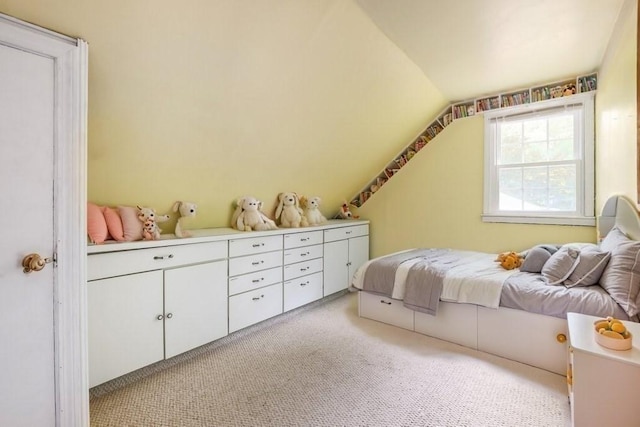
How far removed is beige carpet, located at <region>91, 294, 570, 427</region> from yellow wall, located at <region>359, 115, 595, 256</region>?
1539 mm

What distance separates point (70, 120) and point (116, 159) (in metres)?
0.83

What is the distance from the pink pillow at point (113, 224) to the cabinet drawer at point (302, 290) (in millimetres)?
1471

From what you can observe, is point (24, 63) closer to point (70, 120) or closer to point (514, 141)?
point (70, 120)

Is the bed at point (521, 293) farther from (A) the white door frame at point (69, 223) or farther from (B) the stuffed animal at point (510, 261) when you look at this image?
(A) the white door frame at point (69, 223)

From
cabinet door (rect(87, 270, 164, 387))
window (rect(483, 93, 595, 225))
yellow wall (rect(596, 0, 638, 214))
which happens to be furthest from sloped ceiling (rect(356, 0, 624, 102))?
cabinet door (rect(87, 270, 164, 387))

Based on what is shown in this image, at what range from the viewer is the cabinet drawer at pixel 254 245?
8.29 ft

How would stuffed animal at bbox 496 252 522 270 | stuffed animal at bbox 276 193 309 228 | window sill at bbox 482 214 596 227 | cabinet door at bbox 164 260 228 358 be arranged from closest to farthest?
cabinet door at bbox 164 260 228 358, stuffed animal at bbox 496 252 522 270, window sill at bbox 482 214 596 227, stuffed animal at bbox 276 193 309 228

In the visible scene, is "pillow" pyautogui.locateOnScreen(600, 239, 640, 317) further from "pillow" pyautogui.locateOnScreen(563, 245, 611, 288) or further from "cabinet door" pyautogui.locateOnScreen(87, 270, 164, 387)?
"cabinet door" pyautogui.locateOnScreen(87, 270, 164, 387)

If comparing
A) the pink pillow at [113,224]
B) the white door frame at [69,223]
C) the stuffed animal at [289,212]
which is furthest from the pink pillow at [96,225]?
the stuffed animal at [289,212]

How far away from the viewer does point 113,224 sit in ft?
6.55

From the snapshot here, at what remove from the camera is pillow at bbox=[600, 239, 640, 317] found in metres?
1.75

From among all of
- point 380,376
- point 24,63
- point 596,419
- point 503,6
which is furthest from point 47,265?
point 503,6

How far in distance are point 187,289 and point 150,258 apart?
1.16ft

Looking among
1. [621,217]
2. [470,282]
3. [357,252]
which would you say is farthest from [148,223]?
[621,217]
